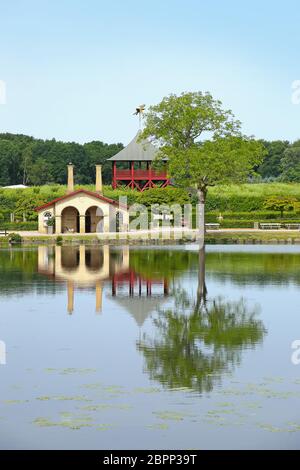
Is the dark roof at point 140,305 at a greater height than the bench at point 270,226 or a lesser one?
lesser

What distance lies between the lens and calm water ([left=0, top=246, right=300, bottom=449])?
14.2 metres

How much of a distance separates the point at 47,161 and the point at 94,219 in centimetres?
5945

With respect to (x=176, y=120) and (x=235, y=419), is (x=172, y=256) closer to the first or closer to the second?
(x=176, y=120)

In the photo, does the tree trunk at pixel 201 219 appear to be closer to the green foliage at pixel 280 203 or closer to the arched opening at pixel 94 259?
the arched opening at pixel 94 259

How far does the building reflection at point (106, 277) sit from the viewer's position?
95.5 ft

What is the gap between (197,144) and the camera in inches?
2453

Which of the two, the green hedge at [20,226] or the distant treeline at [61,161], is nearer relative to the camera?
the green hedge at [20,226]

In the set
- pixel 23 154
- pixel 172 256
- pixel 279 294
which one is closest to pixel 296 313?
pixel 279 294

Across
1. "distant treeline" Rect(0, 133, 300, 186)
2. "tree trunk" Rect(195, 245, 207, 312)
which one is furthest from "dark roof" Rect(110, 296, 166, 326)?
"distant treeline" Rect(0, 133, 300, 186)

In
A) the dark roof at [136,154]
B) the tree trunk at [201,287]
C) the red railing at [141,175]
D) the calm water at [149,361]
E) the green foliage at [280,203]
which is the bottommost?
the calm water at [149,361]

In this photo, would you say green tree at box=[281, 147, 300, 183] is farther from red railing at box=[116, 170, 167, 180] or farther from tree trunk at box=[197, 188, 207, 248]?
tree trunk at box=[197, 188, 207, 248]

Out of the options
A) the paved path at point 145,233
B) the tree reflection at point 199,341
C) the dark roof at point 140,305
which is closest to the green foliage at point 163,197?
the paved path at point 145,233

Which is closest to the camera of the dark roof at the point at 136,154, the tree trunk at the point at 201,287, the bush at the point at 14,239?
the tree trunk at the point at 201,287
